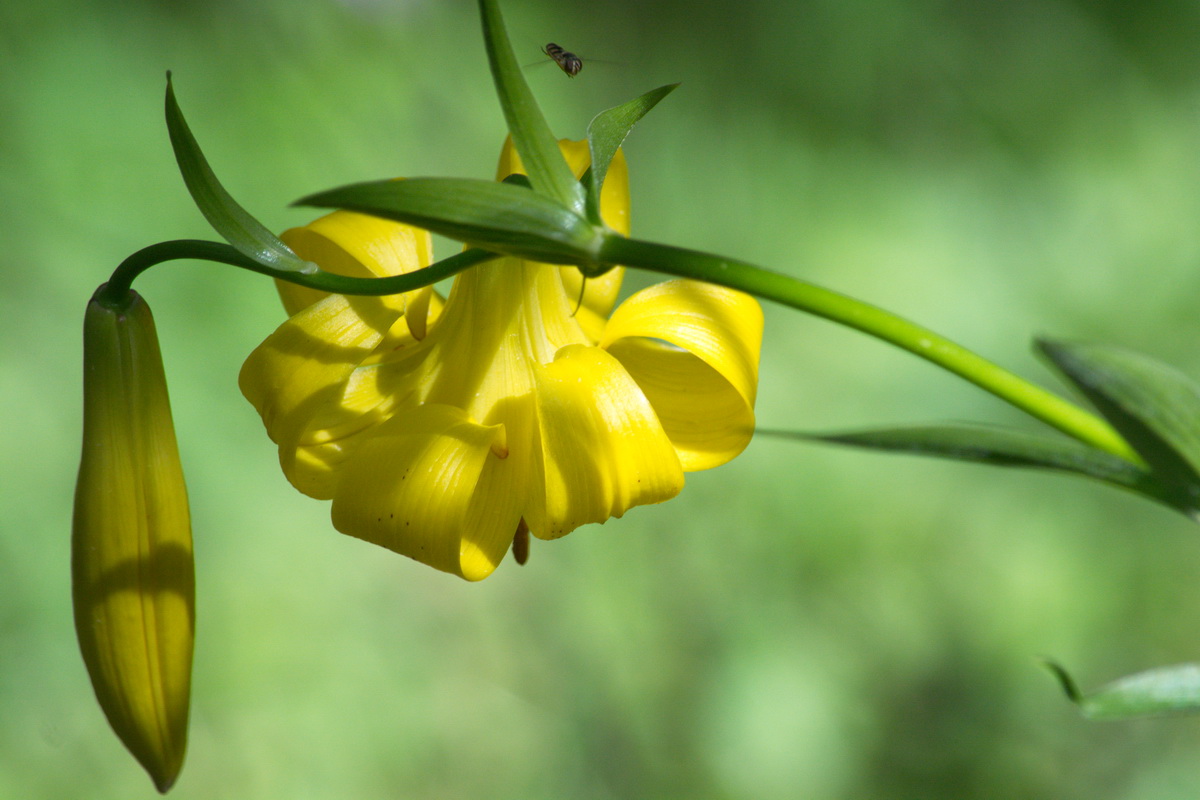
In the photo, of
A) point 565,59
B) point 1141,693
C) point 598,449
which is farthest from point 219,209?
point 1141,693

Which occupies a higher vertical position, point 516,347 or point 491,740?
point 516,347

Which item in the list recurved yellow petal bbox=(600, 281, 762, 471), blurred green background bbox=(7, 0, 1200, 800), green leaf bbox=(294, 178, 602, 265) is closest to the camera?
green leaf bbox=(294, 178, 602, 265)

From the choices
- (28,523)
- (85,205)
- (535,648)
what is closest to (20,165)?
(85,205)

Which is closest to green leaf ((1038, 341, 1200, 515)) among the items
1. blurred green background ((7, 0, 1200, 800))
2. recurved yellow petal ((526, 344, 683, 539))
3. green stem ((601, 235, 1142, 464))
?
green stem ((601, 235, 1142, 464))

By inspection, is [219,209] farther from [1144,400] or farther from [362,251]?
[1144,400]

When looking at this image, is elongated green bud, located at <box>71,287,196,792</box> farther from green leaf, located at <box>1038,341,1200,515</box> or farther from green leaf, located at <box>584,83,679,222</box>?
green leaf, located at <box>1038,341,1200,515</box>

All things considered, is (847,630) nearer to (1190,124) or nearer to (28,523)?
(1190,124)

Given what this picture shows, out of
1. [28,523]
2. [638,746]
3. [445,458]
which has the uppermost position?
[445,458]
